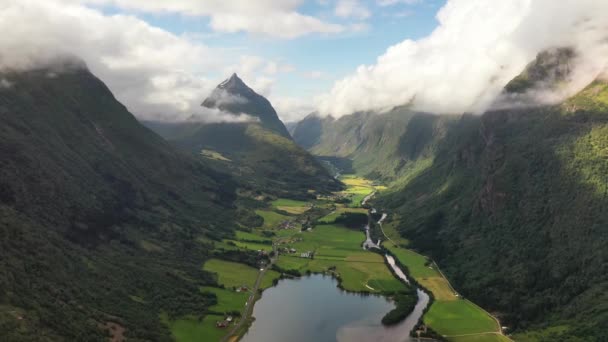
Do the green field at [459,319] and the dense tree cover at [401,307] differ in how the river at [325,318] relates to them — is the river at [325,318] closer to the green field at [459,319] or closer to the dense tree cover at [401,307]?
the dense tree cover at [401,307]

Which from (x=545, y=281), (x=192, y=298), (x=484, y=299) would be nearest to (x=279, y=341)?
(x=192, y=298)

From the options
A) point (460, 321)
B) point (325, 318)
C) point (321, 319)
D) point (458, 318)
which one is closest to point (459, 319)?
point (458, 318)

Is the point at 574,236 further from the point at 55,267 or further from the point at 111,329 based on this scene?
the point at 55,267

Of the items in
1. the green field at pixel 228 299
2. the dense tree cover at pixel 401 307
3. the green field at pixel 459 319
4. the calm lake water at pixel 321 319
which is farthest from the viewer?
the green field at pixel 228 299

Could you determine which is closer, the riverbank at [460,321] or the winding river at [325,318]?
the winding river at [325,318]

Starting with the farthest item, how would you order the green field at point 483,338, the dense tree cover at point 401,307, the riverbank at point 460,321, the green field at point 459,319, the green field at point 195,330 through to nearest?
the dense tree cover at point 401,307 → the green field at point 459,319 → the riverbank at point 460,321 → the green field at point 483,338 → the green field at point 195,330

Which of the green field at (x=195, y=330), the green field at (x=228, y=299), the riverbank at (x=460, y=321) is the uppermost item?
the riverbank at (x=460, y=321)

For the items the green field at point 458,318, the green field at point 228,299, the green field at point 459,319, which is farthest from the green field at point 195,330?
the green field at point 458,318

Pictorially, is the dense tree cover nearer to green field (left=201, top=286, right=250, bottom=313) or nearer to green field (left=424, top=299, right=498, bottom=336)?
green field (left=424, top=299, right=498, bottom=336)

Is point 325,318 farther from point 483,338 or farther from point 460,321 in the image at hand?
point 483,338
